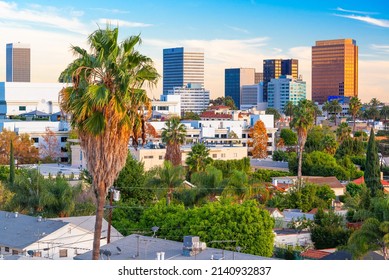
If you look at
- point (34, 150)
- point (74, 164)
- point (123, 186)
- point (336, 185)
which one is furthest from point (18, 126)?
point (123, 186)

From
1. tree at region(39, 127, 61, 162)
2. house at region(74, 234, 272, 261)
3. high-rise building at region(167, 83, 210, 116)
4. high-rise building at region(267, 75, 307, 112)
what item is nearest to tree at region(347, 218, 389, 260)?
house at region(74, 234, 272, 261)

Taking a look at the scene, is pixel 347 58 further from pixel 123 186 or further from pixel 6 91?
pixel 123 186

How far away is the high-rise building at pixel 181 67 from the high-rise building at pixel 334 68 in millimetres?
28533

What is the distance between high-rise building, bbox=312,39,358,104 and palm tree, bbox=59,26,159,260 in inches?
2848

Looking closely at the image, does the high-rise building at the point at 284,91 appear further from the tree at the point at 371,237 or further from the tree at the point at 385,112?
the tree at the point at 371,237

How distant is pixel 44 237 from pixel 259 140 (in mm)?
50276

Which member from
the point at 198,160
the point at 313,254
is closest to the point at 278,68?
the point at 198,160

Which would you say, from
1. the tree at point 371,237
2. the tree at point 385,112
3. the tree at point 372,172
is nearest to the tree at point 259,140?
the tree at point 372,172

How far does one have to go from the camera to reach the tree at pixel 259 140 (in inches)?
2697

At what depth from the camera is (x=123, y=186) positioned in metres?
31.6
